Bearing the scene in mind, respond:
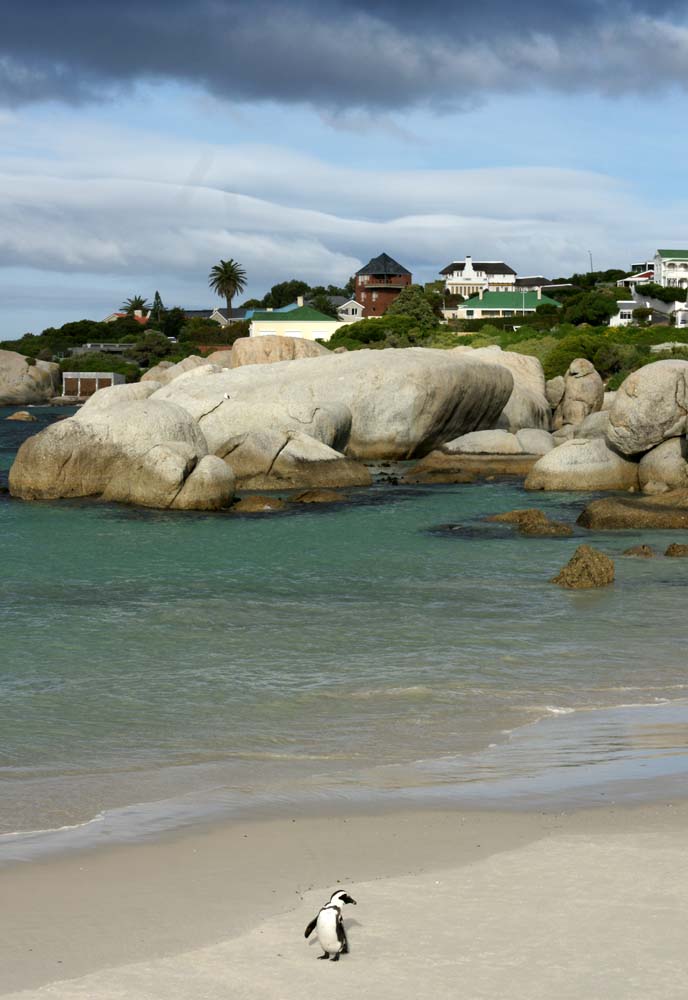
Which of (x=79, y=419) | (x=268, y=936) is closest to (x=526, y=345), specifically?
(x=79, y=419)

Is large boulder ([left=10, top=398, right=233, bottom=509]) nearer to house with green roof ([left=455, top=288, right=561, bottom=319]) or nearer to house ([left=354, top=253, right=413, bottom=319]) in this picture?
house with green roof ([left=455, top=288, right=561, bottom=319])

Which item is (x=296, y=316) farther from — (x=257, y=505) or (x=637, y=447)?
(x=257, y=505)

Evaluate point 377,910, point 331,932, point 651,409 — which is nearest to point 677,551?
point 651,409

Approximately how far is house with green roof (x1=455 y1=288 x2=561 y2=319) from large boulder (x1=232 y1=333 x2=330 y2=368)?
59891mm

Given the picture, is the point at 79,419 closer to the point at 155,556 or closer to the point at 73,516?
the point at 73,516

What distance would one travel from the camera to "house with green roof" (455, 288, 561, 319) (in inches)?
4643

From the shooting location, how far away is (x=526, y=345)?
6688cm

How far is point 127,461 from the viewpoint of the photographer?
1082 inches

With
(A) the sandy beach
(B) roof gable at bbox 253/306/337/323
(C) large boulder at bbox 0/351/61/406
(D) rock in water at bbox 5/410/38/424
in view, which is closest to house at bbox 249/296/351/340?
(B) roof gable at bbox 253/306/337/323

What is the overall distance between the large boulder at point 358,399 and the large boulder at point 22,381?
48344 millimetres

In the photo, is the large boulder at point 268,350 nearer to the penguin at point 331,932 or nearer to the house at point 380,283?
the penguin at point 331,932

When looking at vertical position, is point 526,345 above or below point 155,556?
above

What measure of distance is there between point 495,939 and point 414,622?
904 centimetres

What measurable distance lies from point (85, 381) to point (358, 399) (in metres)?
57.8
